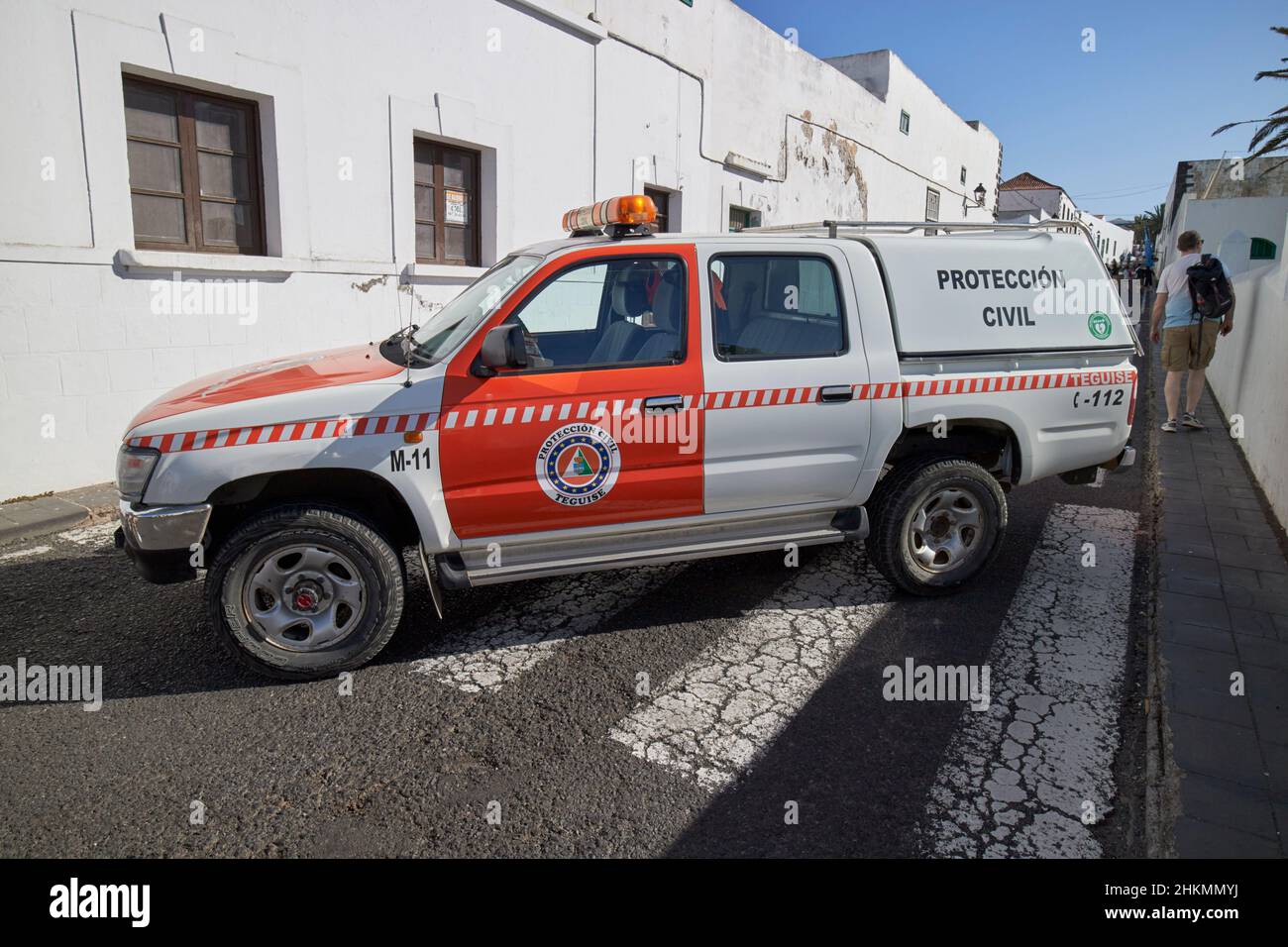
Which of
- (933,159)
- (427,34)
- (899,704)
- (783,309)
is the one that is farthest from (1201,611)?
(933,159)

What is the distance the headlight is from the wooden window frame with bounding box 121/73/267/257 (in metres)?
3.98

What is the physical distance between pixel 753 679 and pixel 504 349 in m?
1.83

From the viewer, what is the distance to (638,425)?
12.8 ft

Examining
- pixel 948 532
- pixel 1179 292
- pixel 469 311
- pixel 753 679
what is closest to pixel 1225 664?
pixel 948 532

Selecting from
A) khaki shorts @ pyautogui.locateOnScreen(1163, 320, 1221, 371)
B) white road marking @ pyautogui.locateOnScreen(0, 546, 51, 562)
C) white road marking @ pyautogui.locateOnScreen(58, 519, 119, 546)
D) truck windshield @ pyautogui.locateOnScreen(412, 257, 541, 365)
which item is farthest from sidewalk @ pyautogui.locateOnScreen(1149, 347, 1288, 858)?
white road marking @ pyautogui.locateOnScreen(0, 546, 51, 562)

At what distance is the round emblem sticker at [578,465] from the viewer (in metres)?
3.79

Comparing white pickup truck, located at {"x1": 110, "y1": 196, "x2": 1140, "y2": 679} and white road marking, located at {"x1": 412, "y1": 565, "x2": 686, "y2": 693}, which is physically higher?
white pickup truck, located at {"x1": 110, "y1": 196, "x2": 1140, "y2": 679}

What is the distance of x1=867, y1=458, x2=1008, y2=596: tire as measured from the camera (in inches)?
177

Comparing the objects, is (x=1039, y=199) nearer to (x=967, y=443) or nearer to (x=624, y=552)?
(x=967, y=443)

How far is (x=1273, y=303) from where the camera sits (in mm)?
7449

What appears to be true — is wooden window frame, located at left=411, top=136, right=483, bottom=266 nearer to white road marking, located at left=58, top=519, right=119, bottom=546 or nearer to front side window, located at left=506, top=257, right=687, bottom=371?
white road marking, located at left=58, top=519, right=119, bottom=546
